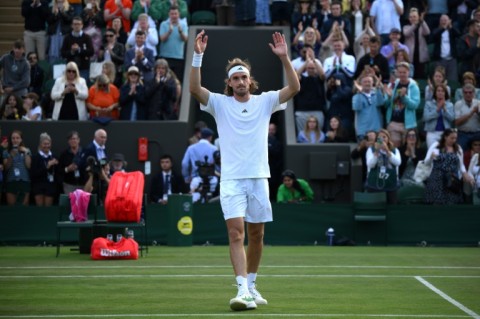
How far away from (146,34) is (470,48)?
7.29 m

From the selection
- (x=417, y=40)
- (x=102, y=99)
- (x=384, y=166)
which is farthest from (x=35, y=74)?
(x=417, y=40)

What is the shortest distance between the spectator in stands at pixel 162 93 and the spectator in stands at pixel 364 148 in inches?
163

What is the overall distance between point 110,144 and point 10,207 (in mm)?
3258

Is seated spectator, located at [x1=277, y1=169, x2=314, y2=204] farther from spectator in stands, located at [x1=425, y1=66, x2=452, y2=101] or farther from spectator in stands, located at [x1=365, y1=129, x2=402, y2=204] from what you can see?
spectator in stands, located at [x1=425, y1=66, x2=452, y2=101]

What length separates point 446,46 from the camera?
83.7 feet

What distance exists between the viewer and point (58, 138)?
24.0m

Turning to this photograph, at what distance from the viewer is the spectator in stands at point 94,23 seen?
25.6 meters

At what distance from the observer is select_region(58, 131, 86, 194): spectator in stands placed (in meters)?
22.4

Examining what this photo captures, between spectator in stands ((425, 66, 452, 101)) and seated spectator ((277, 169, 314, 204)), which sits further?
spectator in stands ((425, 66, 452, 101))

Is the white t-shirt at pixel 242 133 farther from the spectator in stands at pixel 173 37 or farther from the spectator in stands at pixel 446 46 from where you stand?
the spectator in stands at pixel 446 46

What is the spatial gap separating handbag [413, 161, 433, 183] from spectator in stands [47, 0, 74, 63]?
8840 millimetres

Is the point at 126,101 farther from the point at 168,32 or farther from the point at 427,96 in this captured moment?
the point at 427,96

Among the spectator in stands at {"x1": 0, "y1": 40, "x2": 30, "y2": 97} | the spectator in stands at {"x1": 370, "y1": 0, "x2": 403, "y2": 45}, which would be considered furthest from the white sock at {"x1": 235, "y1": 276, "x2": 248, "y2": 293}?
the spectator in stands at {"x1": 370, "y1": 0, "x2": 403, "y2": 45}

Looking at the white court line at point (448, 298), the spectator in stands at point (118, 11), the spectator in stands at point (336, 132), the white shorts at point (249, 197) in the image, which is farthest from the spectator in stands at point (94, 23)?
the white shorts at point (249, 197)
